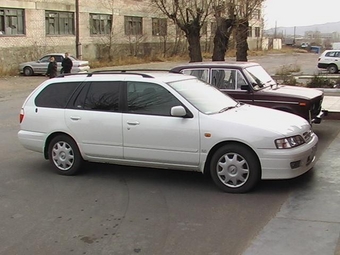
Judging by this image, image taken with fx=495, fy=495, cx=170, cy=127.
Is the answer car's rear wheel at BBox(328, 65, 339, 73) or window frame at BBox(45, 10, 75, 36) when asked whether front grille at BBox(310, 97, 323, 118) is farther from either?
window frame at BBox(45, 10, 75, 36)

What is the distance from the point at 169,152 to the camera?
671cm

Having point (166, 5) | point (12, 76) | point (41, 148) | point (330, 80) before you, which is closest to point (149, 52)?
point (12, 76)

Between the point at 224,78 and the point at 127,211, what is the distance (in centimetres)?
527

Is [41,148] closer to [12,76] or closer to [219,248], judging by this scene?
[219,248]

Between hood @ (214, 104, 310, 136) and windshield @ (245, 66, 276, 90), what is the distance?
124 inches

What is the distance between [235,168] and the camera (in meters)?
6.41

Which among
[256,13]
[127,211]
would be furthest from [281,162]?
[256,13]

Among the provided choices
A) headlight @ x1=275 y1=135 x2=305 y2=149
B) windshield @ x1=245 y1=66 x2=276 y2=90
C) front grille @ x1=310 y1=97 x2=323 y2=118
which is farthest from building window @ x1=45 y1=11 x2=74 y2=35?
headlight @ x1=275 y1=135 x2=305 y2=149

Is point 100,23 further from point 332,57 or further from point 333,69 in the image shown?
point 333,69

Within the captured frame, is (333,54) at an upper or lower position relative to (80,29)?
lower

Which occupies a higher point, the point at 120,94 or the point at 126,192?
the point at 120,94

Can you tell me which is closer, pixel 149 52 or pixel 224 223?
pixel 224 223

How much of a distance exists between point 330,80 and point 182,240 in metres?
16.1

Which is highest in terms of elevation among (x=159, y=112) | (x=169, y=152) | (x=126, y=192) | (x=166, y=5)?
(x=166, y=5)
